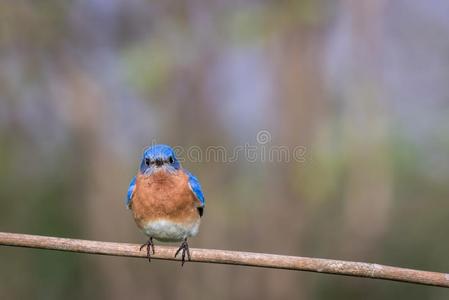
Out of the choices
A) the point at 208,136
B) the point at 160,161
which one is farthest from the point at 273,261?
the point at 208,136

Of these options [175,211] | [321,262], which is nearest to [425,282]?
[321,262]

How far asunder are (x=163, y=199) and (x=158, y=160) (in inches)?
11.8

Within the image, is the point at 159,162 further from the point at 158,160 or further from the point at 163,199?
the point at 163,199

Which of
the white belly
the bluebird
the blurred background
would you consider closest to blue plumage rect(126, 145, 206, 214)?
the bluebird

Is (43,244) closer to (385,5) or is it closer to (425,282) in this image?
(425,282)

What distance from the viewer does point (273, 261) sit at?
12.0ft

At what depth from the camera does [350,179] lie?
7.61 m

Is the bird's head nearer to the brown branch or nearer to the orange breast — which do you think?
the orange breast

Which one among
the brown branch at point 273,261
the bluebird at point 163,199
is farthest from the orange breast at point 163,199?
the brown branch at point 273,261

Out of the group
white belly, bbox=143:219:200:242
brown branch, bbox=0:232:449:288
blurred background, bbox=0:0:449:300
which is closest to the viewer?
brown branch, bbox=0:232:449:288

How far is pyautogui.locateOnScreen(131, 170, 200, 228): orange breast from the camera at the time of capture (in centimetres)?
481

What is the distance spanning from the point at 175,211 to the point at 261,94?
3643 millimetres

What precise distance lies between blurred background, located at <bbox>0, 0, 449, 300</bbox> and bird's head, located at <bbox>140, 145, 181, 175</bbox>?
8.67 feet

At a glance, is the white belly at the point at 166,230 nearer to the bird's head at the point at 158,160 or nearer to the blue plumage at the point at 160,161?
the blue plumage at the point at 160,161
